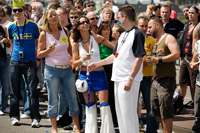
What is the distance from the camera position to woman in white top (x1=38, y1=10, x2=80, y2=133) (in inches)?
245

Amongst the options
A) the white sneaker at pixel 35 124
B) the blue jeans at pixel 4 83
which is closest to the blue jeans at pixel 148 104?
the white sneaker at pixel 35 124

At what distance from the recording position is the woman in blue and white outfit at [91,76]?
5.73 m

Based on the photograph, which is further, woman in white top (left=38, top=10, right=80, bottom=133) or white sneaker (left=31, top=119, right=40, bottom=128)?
white sneaker (left=31, top=119, right=40, bottom=128)

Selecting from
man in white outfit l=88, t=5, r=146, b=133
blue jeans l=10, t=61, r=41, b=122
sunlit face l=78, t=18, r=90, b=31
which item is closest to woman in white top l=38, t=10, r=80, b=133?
sunlit face l=78, t=18, r=90, b=31

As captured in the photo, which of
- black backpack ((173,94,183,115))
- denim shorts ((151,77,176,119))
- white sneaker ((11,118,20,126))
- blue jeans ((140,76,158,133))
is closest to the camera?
denim shorts ((151,77,176,119))

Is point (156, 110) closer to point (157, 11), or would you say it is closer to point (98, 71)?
point (98, 71)

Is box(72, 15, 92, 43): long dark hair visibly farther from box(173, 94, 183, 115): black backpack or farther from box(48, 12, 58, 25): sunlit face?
box(173, 94, 183, 115): black backpack

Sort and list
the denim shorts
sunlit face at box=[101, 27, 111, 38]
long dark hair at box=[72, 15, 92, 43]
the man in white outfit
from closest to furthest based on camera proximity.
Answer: the man in white outfit → the denim shorts → long dark hair at box=[72, 15, 92, 43] → sunlit face at box=[101, 27, 111, 38]

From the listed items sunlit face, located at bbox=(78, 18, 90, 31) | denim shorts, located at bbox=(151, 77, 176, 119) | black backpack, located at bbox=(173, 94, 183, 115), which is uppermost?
sunlit face, located at bbox=(78, 18, 90, 31)

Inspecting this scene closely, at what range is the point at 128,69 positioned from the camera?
5031 mm

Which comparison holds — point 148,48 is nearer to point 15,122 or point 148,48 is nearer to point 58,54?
point 58,54

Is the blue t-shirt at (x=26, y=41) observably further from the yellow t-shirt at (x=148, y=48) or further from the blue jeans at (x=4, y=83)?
the yellow t-shirt at (x=148, y=48)

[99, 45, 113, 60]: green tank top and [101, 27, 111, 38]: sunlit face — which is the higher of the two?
[101, 27, 111, 38]: sunlit face

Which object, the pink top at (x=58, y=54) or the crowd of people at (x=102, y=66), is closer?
the crowd of people at (x=102, y=66)
